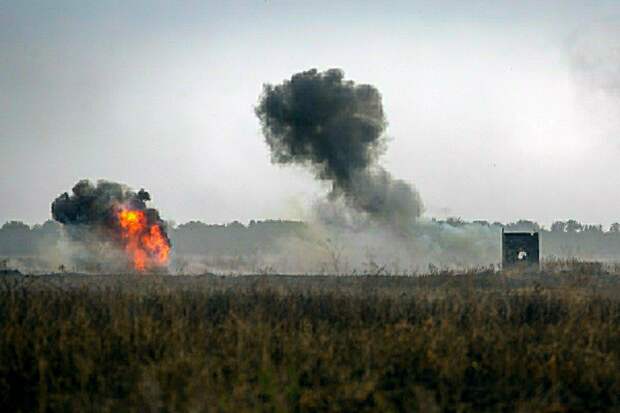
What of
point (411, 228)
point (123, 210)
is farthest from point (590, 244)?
point (123, 210)

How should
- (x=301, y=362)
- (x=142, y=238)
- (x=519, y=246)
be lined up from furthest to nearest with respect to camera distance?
1. (x=142, y=238)
2. (x=519, y=246)
3. (x=301, y=362)

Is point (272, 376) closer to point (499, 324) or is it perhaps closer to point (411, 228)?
point (499, 324)

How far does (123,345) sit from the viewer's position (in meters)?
13.9

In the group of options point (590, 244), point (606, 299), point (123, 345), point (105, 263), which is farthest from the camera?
point (590, 244)

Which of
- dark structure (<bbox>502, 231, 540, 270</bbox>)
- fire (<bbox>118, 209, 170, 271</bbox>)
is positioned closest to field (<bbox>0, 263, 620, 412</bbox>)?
dark structure (<bbox>502, 231, 540, 270</bbox>)

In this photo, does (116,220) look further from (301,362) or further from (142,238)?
(301,362)

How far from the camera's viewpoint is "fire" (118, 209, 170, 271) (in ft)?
192

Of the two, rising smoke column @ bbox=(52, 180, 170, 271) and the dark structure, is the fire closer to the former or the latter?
rising smoke column @ bbox=(52, 180, 170, 271)

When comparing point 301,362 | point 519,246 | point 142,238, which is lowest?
point 301,362

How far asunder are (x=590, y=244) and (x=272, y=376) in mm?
158963

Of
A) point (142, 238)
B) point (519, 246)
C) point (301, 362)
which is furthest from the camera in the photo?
point (142, 238)

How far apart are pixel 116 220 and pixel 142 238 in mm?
2810

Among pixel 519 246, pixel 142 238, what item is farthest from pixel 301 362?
pixel 142 238

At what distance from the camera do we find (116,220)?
60844mm
